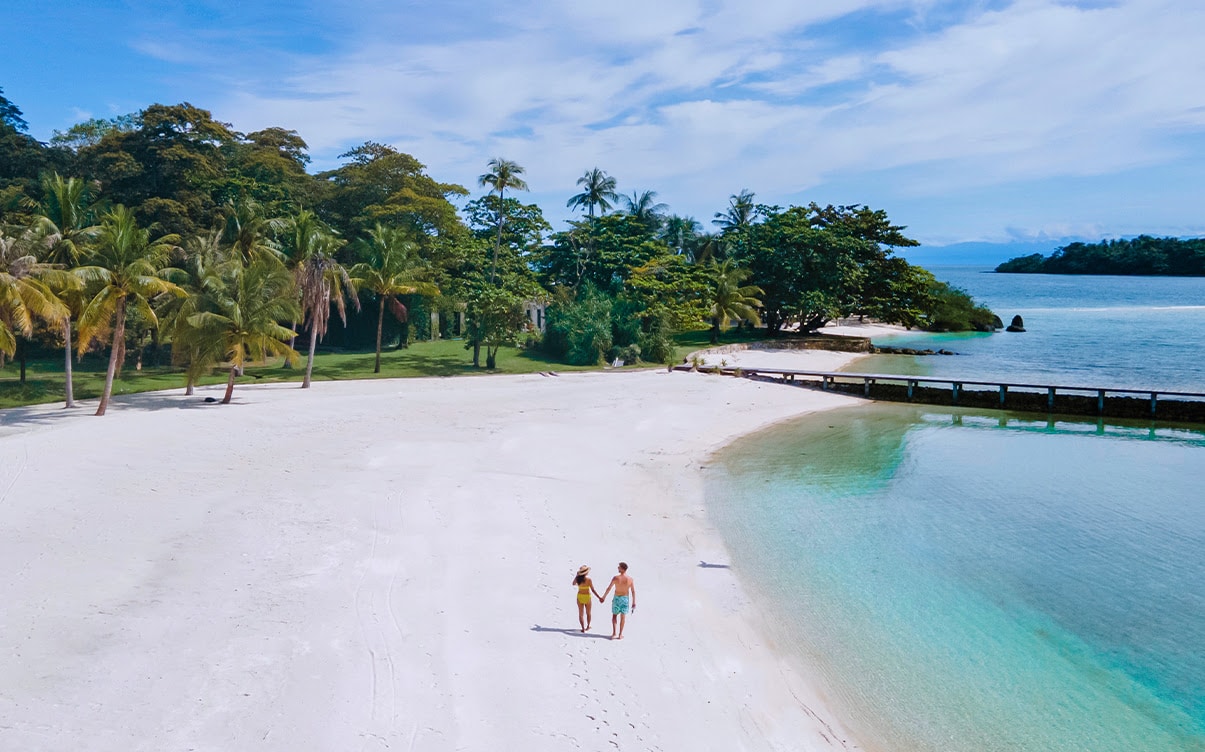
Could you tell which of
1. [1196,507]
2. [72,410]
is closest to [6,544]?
[72,410]

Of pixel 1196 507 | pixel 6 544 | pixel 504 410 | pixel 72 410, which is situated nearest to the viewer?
pixel 6 544

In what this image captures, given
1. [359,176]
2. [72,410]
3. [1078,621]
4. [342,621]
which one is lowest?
[1078,621]

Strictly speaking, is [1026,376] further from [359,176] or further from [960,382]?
[359,176]

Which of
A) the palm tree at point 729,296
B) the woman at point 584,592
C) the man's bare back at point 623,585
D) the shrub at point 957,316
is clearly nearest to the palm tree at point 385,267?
the palm tree at point 729,296

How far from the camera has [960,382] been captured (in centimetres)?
3759

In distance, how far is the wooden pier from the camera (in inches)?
1368

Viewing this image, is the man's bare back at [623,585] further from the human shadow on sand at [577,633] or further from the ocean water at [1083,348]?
the ocean water at [1083,348]

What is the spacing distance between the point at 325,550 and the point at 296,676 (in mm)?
4664

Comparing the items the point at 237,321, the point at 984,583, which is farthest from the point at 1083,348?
the point at 237,321

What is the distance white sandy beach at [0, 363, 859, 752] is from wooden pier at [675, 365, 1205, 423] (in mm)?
19477

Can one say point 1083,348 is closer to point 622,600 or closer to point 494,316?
point 494,316

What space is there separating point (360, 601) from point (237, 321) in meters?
20.0

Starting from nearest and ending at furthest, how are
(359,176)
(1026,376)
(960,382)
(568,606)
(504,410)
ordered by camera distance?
(568,606) → (504,410) → (960,382) → (1026,376) → (359,176)

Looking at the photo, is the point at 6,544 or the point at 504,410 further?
the point at 504,410
